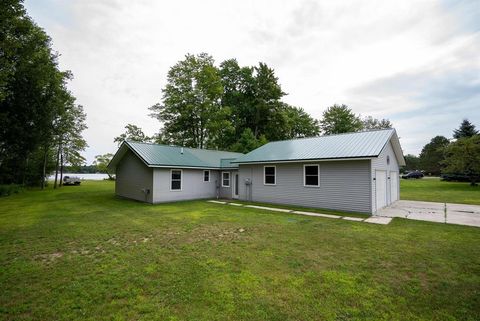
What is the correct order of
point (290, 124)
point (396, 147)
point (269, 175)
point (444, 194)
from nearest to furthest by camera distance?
point (396, 147), point (269, 175), point (444, 194), point (290, 124)

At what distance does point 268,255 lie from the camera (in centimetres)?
536

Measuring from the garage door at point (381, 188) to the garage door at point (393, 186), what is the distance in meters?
1.95

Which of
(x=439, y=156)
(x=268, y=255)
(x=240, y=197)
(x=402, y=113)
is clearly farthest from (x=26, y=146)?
(x=439, y=156)

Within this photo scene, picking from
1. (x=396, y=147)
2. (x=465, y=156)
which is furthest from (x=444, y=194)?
(x=465, y=156)

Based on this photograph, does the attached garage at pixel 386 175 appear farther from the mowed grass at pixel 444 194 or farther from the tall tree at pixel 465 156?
the tall tree at pixel 465 156

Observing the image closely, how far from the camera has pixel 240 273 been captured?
4.39 meters

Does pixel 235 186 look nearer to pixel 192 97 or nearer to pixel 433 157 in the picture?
pixel 192 97

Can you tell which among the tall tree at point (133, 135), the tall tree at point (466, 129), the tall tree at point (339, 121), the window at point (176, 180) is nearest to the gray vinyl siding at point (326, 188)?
the window at point (176, 180)

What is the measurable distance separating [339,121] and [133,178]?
36145 millimetres

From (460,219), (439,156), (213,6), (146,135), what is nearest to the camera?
(460,219)

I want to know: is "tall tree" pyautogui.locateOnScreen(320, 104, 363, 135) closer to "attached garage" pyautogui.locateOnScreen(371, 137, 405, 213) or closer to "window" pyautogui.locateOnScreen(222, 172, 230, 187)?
"attached garage" pyautogui.locateOnScreen(371, 137, 405, 213)

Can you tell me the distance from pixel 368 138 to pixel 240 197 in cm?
919

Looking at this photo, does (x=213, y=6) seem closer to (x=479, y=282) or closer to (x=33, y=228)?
(x=33, y=228)

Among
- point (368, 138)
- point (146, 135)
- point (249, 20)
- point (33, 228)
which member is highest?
point (249, 20)
